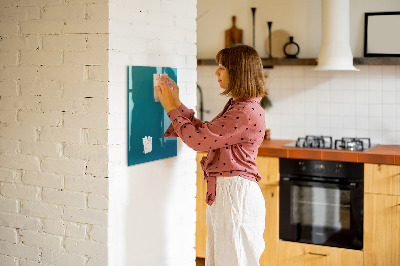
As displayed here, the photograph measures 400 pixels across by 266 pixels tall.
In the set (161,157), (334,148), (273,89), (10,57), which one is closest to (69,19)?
(10,57)

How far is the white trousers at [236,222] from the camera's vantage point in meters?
2.60

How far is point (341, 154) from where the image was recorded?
3.88 m

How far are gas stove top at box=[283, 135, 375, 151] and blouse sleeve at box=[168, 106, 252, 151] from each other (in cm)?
172

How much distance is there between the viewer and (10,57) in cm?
269

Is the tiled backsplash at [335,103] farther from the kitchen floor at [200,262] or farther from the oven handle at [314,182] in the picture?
the kitchen floor at [200,262]

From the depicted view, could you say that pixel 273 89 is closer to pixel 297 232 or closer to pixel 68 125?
pixel 297 232

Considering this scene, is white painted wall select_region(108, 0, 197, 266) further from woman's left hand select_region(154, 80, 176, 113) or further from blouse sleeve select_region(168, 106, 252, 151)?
blouse sleeve select_region(168, 106, 252, 151)

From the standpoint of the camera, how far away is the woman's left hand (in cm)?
266

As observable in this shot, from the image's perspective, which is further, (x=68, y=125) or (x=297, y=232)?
(x=297, y=232)

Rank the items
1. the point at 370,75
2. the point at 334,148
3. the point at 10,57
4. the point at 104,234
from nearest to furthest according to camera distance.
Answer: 1. the point at 104,234
2. the point at 10,57
3. the point at 334,148
4. the point at 370,75

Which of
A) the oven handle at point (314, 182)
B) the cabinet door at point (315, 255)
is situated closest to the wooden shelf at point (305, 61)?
the oven handle at point (314, 182)

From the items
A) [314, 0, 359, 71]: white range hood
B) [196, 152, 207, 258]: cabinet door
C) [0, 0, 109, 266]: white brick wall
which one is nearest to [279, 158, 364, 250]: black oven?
[196, 152, 207, 258]: cabinet door

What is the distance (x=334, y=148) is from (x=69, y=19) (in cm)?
229

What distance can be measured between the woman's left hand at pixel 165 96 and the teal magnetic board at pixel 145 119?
0.04m
